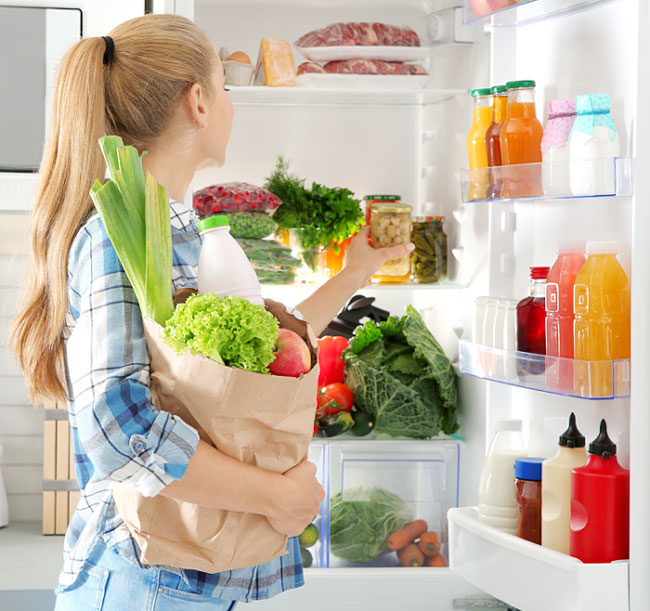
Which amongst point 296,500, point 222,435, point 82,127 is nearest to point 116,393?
point 222,435

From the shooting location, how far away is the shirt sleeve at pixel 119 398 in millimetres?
892

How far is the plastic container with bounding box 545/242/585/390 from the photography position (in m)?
1.30

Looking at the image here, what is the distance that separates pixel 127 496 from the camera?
955 mm

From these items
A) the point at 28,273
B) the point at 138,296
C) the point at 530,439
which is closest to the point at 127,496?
the point at 138,296

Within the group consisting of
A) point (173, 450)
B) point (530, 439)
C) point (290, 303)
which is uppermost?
point (290, 303)

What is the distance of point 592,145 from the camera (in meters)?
1.28

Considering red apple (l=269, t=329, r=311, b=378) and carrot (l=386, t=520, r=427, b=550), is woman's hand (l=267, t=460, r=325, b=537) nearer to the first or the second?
red apple (l=269, t=329, r=311, b=378)

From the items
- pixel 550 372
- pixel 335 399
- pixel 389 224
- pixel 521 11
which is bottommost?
pixel 335 399

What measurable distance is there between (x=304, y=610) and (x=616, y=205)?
3.78 feet

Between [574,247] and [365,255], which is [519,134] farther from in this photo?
[365,255]

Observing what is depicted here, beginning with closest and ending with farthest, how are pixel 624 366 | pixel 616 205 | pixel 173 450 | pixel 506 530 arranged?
pixel 173 450, pixel 624 366, pixel 616 205, pixel 506 530

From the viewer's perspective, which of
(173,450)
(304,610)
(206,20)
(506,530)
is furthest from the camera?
(206,20)

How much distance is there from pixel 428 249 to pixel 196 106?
1.10 meters

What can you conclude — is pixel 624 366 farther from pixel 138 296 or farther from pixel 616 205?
pixel 138 296
